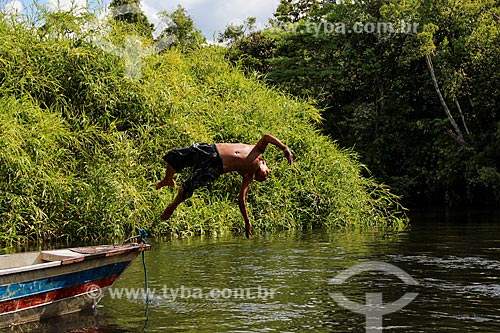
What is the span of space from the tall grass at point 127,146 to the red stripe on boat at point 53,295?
6.57 meters

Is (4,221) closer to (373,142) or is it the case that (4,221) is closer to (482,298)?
(482,298)

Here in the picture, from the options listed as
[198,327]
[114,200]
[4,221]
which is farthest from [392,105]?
[198,327]

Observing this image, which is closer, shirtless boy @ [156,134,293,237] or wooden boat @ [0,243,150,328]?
wooden boat @ [0,243,150,328]

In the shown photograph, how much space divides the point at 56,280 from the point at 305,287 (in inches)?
150

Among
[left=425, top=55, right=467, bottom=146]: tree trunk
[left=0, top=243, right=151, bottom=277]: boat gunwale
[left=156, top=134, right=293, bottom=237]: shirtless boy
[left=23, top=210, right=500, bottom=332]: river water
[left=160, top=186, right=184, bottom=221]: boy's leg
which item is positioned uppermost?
[left=425, top=55, right=467, bottom=146]: tree trunk

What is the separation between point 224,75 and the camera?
80.6ft

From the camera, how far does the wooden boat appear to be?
9086mm

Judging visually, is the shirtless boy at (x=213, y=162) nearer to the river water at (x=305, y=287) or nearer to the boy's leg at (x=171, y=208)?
the boy's leg at (x=171, y=208)

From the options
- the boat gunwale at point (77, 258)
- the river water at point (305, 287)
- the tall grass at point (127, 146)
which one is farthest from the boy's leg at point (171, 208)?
the tall grass at point (127, 146)

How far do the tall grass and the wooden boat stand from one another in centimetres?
644

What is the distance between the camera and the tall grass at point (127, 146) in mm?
17375

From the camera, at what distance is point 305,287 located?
11672mm

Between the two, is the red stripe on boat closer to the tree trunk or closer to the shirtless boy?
the shirtless boy

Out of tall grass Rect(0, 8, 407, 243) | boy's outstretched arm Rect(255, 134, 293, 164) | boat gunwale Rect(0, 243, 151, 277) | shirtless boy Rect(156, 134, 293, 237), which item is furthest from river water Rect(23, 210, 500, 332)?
boy's outstretched arm Rect(255, 134, 293, 164)
